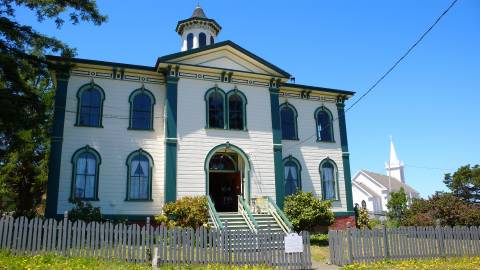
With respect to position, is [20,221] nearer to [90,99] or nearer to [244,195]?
[90,99]

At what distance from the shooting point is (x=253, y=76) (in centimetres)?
2303

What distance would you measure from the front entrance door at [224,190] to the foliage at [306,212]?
3347 mm

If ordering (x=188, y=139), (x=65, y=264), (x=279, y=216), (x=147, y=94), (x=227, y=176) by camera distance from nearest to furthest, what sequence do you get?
(x=65, y=264) < (x=279, y=216) < (x=188, y=139) < (x=147, y=94) < (x=227, y=176)

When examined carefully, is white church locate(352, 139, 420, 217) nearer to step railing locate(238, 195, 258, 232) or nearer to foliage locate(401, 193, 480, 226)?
foliage locate(401, 193, 480, 226)

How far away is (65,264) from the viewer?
1226cm

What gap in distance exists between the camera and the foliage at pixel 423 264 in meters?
13.8

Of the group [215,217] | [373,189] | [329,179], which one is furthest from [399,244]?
[373,189]

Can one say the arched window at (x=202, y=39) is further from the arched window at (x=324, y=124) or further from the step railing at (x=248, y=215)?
the step railing at (x=248, y=215)

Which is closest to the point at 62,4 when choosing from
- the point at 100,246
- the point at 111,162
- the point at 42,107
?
the point at 42,107

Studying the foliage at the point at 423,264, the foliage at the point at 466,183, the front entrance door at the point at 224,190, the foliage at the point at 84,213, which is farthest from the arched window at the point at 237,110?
the foliage at the point at 466,183

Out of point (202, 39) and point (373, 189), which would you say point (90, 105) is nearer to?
point (202, 39)

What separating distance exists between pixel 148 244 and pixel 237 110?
1070cm

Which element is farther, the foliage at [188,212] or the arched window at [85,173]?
the arched window at [85,173]

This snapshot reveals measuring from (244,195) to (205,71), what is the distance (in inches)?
273
